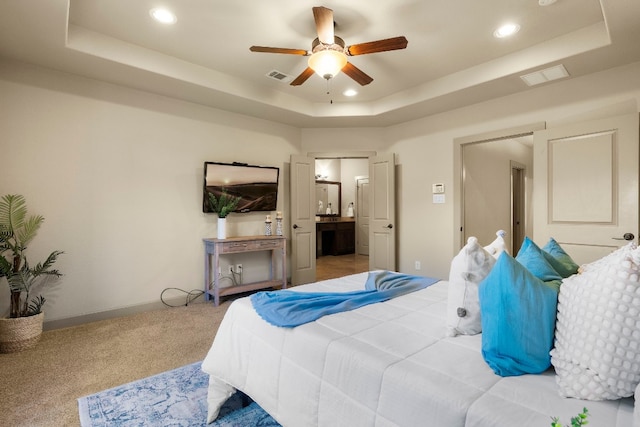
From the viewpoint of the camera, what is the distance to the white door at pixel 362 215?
8852 millimetres

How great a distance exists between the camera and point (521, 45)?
3.21m

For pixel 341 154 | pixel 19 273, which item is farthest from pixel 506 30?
pixel 19 273

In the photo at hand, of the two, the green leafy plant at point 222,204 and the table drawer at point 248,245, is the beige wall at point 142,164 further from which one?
the table drawer at point 248,245

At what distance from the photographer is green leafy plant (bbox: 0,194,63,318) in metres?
2.82

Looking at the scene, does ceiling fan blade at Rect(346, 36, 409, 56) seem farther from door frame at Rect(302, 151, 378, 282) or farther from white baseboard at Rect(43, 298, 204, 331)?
white baseboard at Rect(43, 298, 204, 331)

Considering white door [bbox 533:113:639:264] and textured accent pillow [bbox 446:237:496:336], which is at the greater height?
white door [bbox 533:113:639:264]

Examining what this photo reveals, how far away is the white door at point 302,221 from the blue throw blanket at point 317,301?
294 centimetres

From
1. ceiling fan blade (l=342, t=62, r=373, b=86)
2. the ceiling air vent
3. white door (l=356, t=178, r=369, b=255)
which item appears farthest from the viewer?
white door (l=356, t=178, r=369, b=255)

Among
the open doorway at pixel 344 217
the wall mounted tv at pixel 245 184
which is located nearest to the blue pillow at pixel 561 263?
the wall mounted tv at pixel 245 184

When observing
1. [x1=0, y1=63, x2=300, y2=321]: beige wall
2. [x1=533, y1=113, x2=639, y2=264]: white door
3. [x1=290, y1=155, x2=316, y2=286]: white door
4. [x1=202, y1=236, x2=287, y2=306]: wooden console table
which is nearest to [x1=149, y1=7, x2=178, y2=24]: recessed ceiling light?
[x1=0, y1=63, x2=300, y2=321]: beige wall

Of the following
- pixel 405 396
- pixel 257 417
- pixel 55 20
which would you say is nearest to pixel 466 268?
pixel 405 396

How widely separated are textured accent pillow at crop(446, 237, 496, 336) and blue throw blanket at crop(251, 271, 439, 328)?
1.87ft

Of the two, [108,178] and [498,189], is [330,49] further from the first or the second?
[498,189]

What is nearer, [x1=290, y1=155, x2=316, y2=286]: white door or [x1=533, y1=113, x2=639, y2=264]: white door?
[x1=533, y1=113, x2=639, y2=264]: white door
